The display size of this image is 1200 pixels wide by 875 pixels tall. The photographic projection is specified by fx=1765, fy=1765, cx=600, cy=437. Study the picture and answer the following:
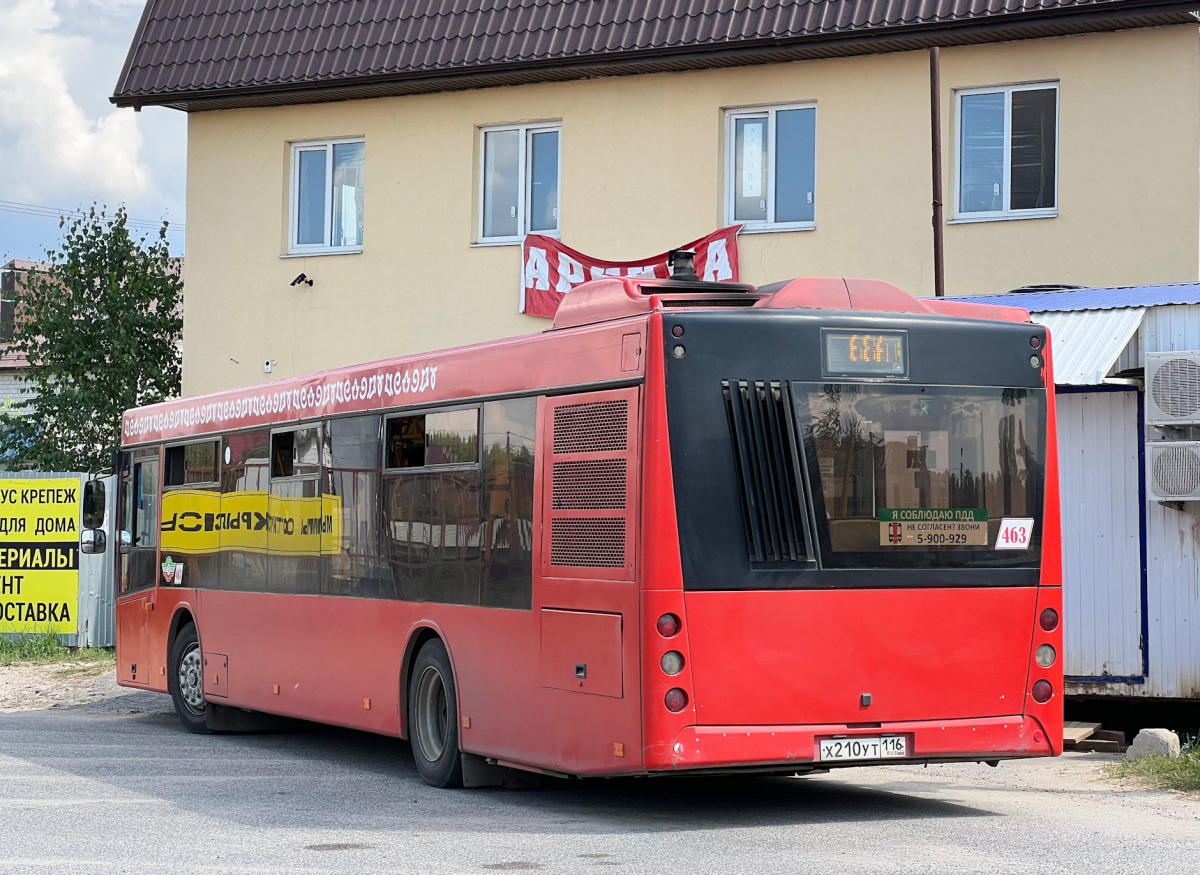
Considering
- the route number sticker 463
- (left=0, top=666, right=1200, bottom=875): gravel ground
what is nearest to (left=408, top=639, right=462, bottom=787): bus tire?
(left=0, top=666, right=1200, bottom=875): gravel ground

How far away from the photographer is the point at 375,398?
40.0 ft

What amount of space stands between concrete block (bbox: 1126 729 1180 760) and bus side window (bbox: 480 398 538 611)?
4.71m

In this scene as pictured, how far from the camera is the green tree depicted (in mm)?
25734

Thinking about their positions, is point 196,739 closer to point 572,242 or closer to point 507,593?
point 507,593

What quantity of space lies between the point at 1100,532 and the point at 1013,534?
418 cm

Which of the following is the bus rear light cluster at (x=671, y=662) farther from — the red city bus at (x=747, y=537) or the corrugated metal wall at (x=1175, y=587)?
the corrugated metal wall at (x=1175, y=587)

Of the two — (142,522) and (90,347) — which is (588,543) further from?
(90,347)

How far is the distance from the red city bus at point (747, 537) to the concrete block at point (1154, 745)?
8.74ft

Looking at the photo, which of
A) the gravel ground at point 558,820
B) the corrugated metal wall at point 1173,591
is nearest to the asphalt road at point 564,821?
the gravel ground at point 558,820

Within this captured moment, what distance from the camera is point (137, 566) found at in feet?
53.7

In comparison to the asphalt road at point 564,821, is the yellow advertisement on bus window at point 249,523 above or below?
above

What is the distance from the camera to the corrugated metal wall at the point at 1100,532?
1338 centimetres

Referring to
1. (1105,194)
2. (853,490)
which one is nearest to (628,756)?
(853,490)

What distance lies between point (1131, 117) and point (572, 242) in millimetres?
6557
